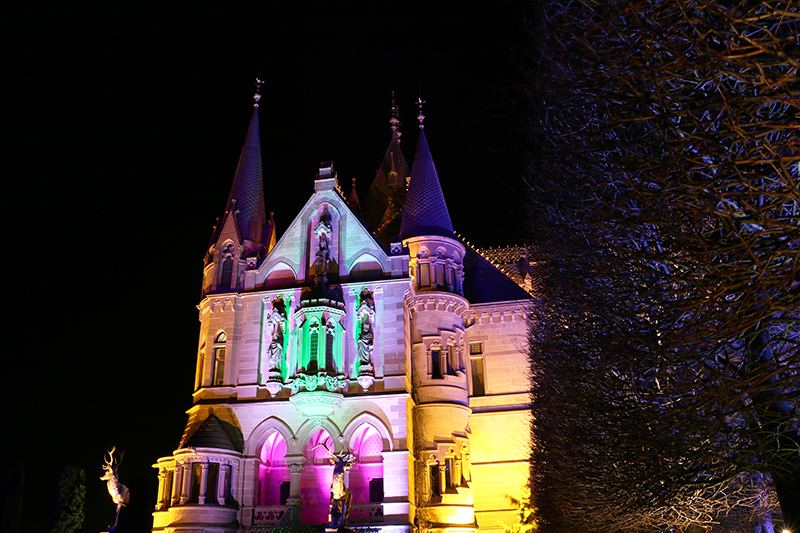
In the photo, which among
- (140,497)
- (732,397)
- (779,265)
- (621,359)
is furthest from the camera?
(140,497)

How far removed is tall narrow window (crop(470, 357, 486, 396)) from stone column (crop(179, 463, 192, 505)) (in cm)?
1639

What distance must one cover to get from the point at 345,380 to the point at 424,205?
11.1 meters

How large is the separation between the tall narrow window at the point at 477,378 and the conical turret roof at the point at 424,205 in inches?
315

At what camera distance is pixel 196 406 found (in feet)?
106

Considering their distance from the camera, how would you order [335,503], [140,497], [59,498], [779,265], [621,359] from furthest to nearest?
1. [140,497]
2. [59,498]
3. [335,503]
4. [621,359]
5. [779,265]

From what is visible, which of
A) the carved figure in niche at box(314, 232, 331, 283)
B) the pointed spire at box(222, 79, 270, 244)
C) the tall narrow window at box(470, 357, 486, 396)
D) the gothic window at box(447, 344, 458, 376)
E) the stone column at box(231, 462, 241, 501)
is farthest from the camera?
the tall narrow window at box(470, 357, 486, 396)

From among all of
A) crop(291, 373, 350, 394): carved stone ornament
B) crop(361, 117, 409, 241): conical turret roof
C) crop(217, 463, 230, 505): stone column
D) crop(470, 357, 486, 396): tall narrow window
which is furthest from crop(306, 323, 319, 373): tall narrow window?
crop(361, 117, 409, 241): conical turret roof

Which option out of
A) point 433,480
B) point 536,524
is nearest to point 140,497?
point 433,480

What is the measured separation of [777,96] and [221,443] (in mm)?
27806

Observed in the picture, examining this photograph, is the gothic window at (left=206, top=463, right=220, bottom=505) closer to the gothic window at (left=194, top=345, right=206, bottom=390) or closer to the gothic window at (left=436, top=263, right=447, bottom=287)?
the gothic window at (left=194, top=345, right=206, bottom=390)

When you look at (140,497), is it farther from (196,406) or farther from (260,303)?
(260,303)

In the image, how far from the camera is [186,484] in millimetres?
28891

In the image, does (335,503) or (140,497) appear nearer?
(335,503)

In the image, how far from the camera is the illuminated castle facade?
29.4 metres
